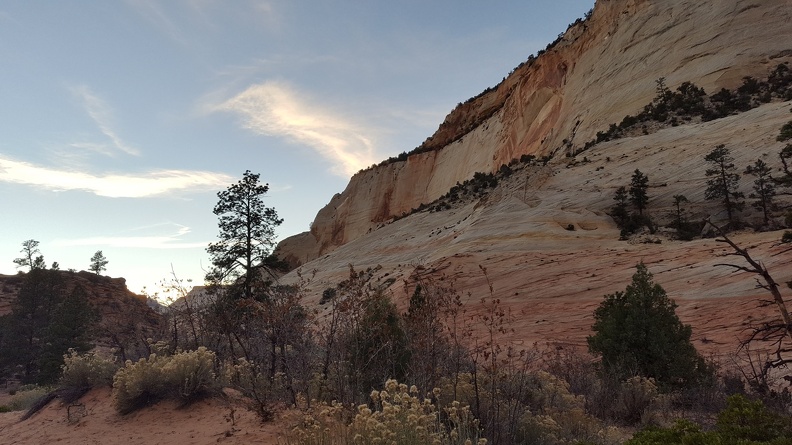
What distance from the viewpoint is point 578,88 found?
4831cm

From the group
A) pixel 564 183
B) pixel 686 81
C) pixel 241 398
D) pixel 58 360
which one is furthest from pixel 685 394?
pixel 686 81

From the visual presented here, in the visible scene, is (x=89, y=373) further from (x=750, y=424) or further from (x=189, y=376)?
(x=750, y=424)

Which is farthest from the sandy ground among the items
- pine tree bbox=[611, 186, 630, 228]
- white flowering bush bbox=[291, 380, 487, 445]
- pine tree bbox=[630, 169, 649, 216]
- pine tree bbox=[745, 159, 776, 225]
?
pine tree bbox=[630, 169, 649, 216]

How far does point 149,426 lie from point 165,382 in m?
1.10

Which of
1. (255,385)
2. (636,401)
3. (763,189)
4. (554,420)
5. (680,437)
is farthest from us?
(763,189)

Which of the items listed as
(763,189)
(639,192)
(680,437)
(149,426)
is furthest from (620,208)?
(149,426)

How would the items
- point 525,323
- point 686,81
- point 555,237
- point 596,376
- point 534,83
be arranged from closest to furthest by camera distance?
1. point 596,376
2. point 525,323
3. point 555,237
4. point 686,81
5. point 534,83

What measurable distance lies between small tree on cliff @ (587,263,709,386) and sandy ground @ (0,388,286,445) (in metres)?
6.41

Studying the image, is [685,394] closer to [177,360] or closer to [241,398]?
[241,398]

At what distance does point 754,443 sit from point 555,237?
21.4 meters

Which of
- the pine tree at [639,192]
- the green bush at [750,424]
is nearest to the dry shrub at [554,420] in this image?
the green bush at [750,424]

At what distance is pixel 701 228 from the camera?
68.6 feet

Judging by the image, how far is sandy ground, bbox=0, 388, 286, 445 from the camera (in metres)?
6.14

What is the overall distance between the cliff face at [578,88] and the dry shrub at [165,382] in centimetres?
3735
